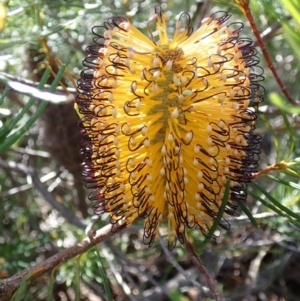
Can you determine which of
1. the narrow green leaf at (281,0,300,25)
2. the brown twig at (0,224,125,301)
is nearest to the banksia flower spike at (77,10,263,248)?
the brown twig at (0,224,125,301)

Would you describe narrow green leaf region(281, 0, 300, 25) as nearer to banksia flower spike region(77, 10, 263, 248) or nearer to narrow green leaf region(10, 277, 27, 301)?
banksia flower spike region(77, 10, 263, 248)

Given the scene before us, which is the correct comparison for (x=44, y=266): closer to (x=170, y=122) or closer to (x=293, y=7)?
(x=170, y=122)

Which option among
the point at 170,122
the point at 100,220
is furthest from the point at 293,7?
the point at 100,220

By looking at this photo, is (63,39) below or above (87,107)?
above

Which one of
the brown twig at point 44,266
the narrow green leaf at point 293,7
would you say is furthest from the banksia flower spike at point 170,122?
the narrow green leaf at point 293,7

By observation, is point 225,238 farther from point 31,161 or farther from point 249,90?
point 249,90

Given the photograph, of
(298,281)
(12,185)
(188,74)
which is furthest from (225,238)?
(188,74)

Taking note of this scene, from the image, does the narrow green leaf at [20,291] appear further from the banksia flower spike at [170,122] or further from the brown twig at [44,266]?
the banksia flower spike at [170,122]
